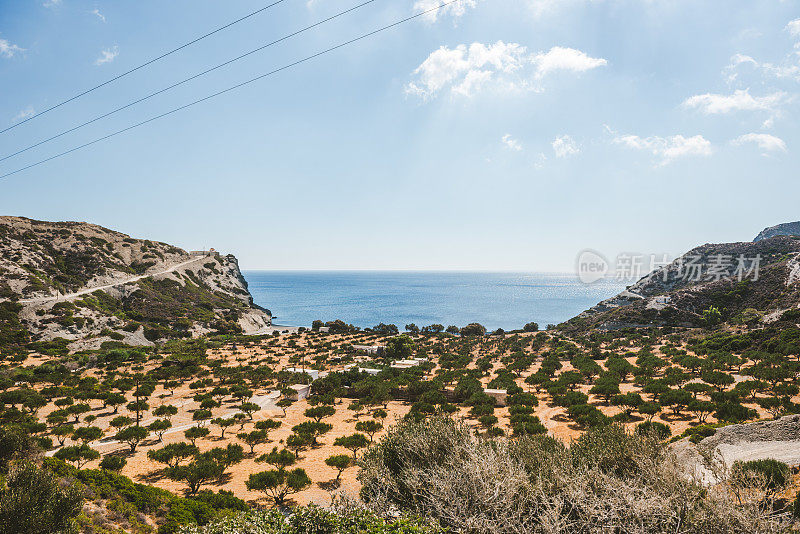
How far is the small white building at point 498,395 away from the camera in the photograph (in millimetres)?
31114

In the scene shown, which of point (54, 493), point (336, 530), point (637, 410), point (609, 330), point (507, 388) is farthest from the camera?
point (609, 330)

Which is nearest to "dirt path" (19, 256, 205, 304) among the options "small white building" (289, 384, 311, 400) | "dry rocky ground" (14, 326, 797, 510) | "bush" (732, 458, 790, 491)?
"dry rocky ground" (14, 326, 797, 510)

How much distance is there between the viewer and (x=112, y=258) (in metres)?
91.8

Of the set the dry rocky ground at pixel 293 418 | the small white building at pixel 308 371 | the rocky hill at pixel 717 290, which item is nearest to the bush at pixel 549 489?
the dry rocky ground at pixel 293 418

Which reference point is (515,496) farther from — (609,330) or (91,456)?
(609,330)

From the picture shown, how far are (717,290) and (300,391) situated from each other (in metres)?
93.8

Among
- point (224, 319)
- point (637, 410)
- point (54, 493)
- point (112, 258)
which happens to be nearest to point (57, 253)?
point (112, 258)

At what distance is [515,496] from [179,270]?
120 metres

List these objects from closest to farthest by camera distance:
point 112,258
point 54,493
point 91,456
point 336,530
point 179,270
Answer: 1. point 336,530
2. point 54,493
3. point 91,456
4. point 112,258
5. point 179,270

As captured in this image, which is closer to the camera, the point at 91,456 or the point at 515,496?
the point at 515,496

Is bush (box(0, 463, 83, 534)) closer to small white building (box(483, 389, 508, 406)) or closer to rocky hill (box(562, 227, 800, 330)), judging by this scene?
Answer: small white building (box(483, 389, 508, 406))

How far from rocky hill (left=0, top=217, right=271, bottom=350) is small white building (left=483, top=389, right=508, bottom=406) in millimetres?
64057

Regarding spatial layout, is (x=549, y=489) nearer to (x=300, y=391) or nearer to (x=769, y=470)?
(x=769, y=470)

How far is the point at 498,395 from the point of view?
3166cm
